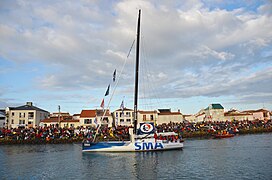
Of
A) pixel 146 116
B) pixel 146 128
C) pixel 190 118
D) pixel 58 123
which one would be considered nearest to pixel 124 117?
pixel 146 116

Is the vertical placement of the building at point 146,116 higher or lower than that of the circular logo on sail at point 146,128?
higher

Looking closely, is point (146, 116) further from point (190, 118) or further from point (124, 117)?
point (190, 118)

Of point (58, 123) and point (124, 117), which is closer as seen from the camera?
point (58, 123)

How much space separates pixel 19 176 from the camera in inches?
941

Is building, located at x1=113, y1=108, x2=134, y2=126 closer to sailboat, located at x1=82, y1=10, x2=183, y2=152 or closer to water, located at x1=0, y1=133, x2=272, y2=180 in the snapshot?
sailboat, located at x1=82, y1=10, x2=183, y2=152

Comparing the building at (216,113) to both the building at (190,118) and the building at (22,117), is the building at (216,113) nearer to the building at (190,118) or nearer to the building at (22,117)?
the building at (190,118)

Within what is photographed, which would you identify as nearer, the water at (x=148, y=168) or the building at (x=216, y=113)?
the water at (x=148, y=168)

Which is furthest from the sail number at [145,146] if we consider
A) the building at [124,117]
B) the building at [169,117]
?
the building at [169,117]

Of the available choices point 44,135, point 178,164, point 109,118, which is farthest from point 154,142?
point 109,118

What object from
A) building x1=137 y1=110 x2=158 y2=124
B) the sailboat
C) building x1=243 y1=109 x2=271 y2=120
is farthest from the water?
building x1=243 y1=109 x2=271 y2=120

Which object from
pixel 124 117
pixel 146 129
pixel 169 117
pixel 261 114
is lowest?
pixel 146 129

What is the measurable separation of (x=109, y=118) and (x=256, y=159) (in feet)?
193

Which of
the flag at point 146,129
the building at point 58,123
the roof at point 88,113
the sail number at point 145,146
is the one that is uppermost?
the roof at point 88,113

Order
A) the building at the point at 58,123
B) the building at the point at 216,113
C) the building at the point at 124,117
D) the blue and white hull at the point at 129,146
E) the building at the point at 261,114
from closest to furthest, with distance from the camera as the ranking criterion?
the blue and white hull at the point at 129,146 < the building at the point at 58,123 < the building at the point at 124,117 < the building at the point at 216,113 < the building at the point at 261,114
